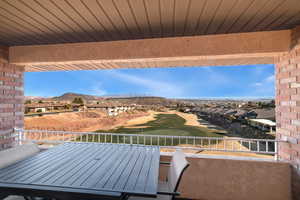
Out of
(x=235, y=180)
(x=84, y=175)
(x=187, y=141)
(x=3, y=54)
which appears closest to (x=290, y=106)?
(x=235, y=180)

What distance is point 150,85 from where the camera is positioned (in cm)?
808

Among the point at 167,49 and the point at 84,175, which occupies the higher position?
the point at 167,49

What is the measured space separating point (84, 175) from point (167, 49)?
6.51 feet

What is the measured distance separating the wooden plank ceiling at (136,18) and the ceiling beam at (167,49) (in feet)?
0.36

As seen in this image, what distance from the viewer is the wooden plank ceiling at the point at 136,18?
60.7 inches

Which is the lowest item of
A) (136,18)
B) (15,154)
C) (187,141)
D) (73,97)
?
(187,141)

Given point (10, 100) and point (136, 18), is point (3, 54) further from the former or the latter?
point (136, 18)

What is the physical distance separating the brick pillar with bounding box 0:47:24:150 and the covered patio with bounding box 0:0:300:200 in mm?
18

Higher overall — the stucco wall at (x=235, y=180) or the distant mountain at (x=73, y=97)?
the distant mountain at (x=73, y=97)

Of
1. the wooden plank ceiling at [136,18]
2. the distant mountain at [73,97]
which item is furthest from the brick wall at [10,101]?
the distant mountain at [73,97]

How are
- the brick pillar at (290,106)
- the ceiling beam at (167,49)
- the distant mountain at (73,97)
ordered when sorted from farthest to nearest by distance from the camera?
the distant mountain at (73,97) → the ceiling beam at (167,49) → the brick pillar at (290,106)

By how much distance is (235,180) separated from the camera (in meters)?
2.27

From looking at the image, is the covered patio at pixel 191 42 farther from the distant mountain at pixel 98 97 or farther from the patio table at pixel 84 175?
the distant mountain at pixel 98 97

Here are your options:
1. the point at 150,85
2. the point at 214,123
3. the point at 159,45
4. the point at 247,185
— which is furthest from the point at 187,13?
the point at 150,85
